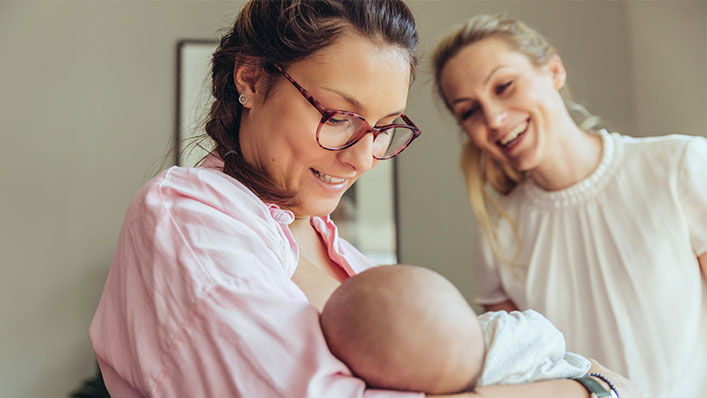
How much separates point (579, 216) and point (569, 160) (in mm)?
184

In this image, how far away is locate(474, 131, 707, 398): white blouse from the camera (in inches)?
65.6

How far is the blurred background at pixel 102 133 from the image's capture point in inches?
→ 127

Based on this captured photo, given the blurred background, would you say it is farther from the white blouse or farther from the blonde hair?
the white blouse

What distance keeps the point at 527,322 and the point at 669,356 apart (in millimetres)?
976

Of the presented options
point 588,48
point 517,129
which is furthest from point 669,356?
point 588,48

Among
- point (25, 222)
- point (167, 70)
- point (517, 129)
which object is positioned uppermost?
point (517, 129)

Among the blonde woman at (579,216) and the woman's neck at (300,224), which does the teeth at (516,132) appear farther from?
the woman's neck at (300,224)

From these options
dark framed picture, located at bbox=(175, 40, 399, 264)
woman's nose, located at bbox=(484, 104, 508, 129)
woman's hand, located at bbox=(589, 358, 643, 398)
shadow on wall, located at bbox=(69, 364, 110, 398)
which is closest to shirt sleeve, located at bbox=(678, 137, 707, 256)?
woman's nose, located at bbox=(484, 104, 508, 129)

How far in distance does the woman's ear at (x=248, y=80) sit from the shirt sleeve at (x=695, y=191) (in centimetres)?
128

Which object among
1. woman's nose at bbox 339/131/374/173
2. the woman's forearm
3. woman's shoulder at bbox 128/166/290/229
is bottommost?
the woman's forearm

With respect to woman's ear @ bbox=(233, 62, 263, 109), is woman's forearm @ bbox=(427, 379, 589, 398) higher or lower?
lower

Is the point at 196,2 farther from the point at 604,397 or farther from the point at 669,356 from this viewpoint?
the point at 604,397

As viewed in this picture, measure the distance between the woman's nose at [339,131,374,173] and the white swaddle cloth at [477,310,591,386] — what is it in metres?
0.33

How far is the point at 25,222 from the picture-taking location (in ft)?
10.8
